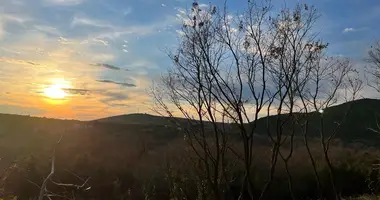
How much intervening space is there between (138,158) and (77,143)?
25.8 ft

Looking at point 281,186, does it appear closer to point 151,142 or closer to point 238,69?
point 238,69

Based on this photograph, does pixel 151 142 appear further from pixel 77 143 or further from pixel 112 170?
pixel 112 170

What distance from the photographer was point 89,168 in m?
31.0

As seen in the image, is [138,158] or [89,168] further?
[138,158]

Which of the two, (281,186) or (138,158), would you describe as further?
(138,158)

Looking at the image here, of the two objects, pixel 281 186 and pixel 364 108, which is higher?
pixel 364 108

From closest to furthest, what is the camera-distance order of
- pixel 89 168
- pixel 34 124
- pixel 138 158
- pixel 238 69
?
pixel 238 69 → pixel 89 168 → pixel 138 158 → pixel 34 124

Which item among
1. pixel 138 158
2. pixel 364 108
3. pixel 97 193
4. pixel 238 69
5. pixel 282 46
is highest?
pixel 364 108

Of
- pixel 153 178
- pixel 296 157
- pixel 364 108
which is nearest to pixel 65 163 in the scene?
pixel 153 178

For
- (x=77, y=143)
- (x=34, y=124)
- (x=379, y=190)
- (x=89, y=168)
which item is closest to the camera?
(x=379, y=190)

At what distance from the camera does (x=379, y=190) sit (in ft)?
67.6

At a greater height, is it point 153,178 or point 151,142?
point 151,142

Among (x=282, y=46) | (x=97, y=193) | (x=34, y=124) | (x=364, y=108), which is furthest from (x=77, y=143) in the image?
(x=364, y=108)

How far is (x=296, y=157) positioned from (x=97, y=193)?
587 inches
